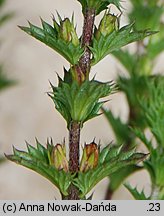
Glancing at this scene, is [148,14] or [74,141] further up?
[148,14]

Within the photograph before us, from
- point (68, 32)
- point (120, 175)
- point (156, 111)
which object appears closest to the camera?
point (68, 32)

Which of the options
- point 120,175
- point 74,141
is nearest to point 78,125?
point 74,141

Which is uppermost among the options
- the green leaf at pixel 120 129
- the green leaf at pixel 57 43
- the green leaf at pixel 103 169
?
the green leaf at pixel 120 129

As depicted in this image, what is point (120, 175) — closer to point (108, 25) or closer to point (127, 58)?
point (127, 58)

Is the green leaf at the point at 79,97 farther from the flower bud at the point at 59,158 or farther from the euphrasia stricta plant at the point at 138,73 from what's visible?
the euphrasia stricta plant at the point at 138,73

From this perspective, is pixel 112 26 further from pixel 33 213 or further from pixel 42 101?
pixel 42 101

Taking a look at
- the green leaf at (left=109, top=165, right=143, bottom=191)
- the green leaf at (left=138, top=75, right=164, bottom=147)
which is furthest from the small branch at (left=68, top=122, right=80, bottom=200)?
the green leaf at (left=109, top=165, right=143, bottom=191)

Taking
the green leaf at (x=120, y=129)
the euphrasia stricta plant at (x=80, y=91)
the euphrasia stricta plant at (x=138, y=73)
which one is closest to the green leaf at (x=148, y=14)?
the euphrasia stricta plant at (x=138, y=73)
